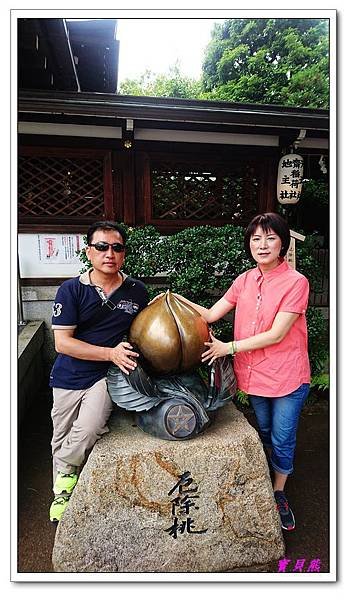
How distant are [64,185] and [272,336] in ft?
6.22

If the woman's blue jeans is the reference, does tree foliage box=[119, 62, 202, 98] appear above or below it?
above

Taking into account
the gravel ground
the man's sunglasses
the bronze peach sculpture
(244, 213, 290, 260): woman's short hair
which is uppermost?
(244, 213, 290, 260): woman's short hair

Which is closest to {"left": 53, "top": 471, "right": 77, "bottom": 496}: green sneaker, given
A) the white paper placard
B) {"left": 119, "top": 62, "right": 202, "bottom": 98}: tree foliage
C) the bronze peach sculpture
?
the bronze peach sculpture

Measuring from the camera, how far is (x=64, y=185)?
284 cm

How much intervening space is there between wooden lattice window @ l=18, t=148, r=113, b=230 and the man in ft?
3.59

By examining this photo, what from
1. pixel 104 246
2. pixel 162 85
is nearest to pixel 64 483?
pixel 104 246

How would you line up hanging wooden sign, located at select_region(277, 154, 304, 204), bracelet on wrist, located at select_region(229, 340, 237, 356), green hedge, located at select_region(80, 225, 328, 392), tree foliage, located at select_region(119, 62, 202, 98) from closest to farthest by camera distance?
1. bracelet on wrist, located at select_region(229, 340, 237, 356)
2. tree foliage, located at select_region(119, 62, 202, 98)
3. green hedge, located at select_region(80, 225, 328, 392)
4. hanging wooden sign, located at select_region(277, 154, 304, 204)

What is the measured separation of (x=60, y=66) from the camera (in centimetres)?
318

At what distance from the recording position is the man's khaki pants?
1.83m

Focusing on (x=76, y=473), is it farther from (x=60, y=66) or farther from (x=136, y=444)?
(x=60, y=66)

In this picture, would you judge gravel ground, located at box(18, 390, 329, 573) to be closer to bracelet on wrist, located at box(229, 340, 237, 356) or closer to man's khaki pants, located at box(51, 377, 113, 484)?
man's khaki pants, located at box(51, 377, 113, 484)

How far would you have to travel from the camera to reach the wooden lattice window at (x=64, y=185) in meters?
2.70
